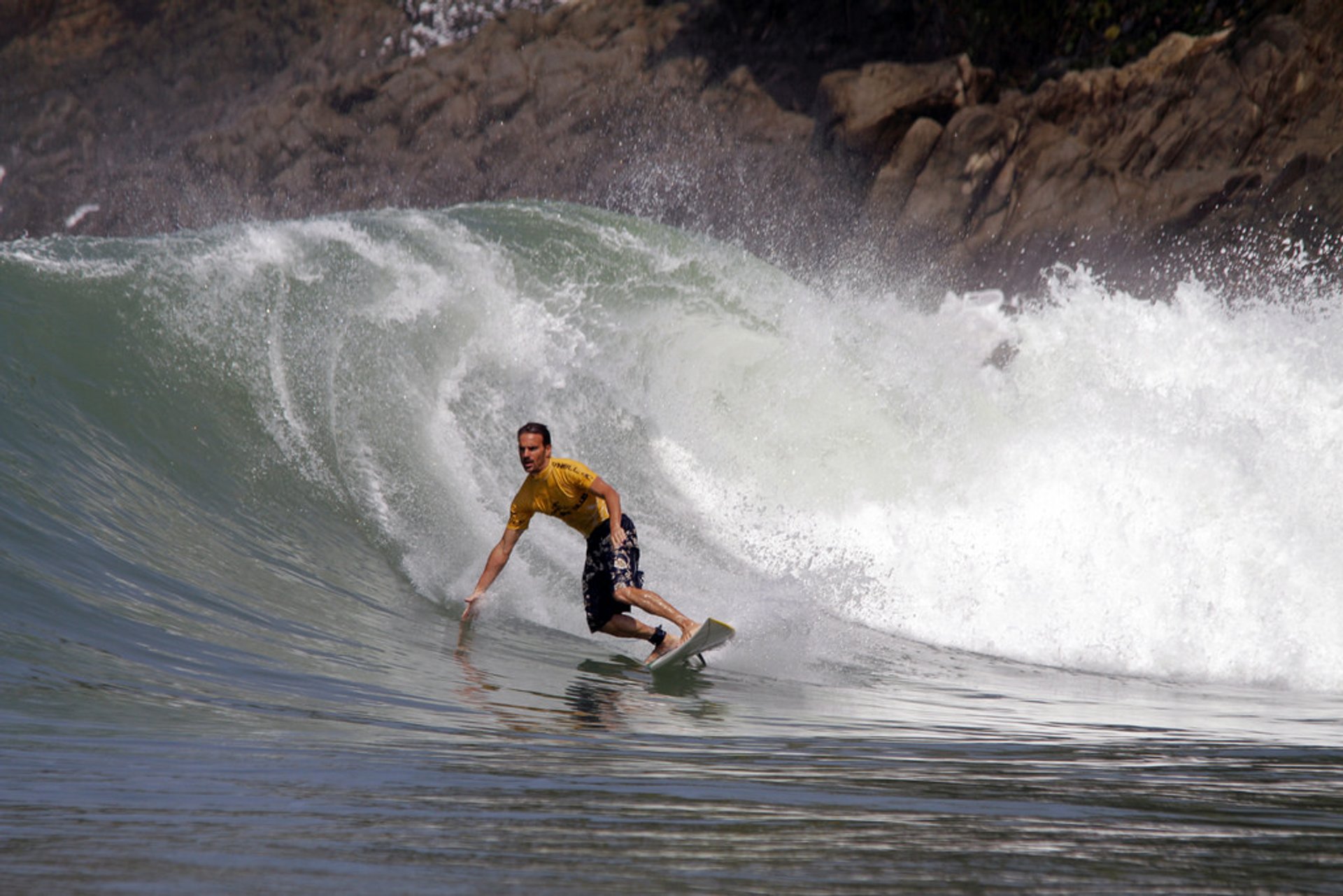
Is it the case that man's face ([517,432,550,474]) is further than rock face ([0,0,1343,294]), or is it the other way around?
rock face ([0,0,1343,294])

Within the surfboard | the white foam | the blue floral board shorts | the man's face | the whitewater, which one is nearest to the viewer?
the whitewater

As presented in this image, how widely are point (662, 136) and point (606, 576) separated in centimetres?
2737

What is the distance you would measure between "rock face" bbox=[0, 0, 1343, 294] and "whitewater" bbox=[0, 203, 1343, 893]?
404 inches

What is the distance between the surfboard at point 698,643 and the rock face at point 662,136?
59.2 feet

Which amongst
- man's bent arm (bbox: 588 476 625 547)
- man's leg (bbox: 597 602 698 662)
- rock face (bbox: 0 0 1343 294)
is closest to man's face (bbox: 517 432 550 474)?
man's bent arm (bbox: 588 476 625 547)

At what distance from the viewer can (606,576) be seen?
630 centimetres

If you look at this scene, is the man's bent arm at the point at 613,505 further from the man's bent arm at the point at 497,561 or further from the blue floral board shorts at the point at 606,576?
the man's bent arm at the point at 497,561

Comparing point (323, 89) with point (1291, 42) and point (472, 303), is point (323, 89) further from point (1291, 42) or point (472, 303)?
point (472, 303)

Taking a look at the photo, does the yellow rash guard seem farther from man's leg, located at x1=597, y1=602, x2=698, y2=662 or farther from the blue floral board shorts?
man's leg, located at x1=597, y1=602, x2=698, y2=662

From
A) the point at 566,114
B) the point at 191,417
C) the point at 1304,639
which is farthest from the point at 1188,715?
the point at 566,114

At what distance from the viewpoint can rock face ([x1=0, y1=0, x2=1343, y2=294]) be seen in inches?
914

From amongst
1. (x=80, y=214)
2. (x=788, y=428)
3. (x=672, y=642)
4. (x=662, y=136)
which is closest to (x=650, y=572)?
(x=672, y=642)

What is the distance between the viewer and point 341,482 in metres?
8.88

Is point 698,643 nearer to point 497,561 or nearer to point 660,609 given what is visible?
point 660,609
